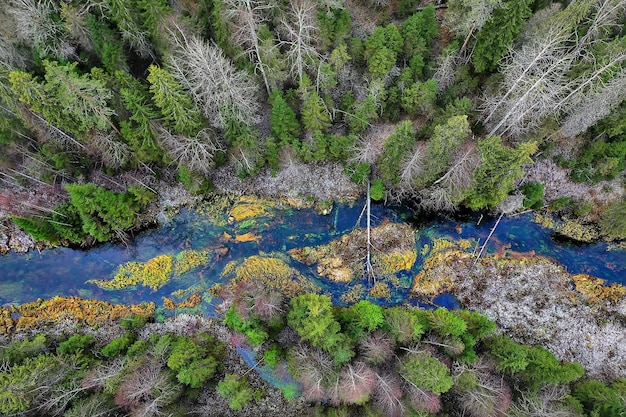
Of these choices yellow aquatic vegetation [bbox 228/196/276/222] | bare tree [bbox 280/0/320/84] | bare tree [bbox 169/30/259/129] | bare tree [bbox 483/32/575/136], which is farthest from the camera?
yellow aquatic vegetation [bbox 228/196/276/222]

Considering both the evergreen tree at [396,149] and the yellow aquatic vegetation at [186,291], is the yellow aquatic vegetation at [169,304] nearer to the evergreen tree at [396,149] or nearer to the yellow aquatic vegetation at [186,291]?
the yellow aquatic vegetation at [186,291]

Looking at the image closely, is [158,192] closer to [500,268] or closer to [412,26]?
[412,26]

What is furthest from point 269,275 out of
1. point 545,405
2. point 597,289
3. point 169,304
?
point 597,289

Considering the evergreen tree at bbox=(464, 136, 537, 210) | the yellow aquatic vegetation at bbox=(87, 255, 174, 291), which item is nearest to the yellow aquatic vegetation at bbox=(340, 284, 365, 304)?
the evergreen tree at bbox=(464, 136, 537, 210)

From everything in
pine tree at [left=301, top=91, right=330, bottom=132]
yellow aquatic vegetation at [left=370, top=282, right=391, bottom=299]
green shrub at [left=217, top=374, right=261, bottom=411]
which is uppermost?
pine tree at [left=301, top=91, right=330, bottom=132]

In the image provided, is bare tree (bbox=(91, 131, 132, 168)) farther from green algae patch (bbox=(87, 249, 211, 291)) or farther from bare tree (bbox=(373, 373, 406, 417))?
bare tree (bbox=(373, 373, 406, 417))

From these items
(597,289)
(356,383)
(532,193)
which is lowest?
(356,383)

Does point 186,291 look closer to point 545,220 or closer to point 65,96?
point 65,96
